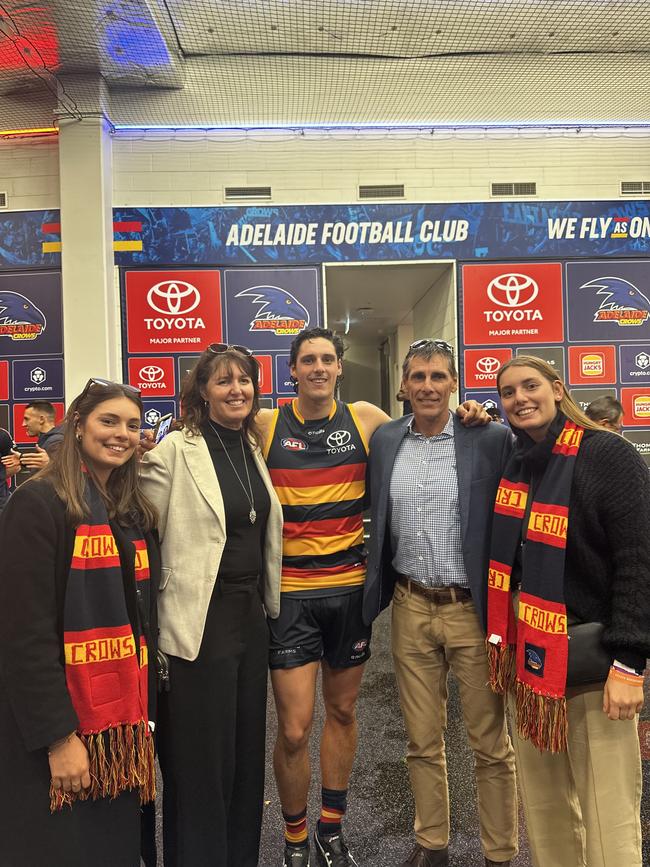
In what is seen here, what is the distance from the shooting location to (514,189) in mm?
5949

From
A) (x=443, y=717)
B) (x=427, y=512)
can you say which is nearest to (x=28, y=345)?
(x=427, y=512)

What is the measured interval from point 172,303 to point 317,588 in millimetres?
4666

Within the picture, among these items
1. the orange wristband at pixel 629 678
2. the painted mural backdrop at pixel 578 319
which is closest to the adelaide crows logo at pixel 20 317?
the painted mural backdrop at pixel 578 319

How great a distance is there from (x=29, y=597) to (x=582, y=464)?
144 cm

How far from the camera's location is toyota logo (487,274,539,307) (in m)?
5.98

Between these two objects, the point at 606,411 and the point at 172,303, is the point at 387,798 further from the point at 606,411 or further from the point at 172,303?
the point at 172,303

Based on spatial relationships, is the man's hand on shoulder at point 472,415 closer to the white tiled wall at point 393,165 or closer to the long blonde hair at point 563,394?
the long blonde hair at point 563,394

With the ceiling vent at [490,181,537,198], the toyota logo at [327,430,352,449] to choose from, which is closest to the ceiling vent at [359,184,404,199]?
the ceiling vent at [490,181,537,198]

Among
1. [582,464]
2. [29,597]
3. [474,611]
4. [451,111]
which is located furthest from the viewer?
[451,111]

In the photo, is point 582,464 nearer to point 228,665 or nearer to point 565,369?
point 228,665

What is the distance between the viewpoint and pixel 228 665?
1667 mm

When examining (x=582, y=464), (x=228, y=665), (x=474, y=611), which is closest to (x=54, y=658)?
(x=228, y=665)

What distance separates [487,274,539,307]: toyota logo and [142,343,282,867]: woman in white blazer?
4780 mm

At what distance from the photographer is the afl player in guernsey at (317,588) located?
6.44ft
